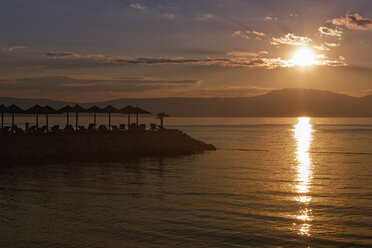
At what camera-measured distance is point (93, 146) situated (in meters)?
39.8

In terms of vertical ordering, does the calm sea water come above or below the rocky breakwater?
below

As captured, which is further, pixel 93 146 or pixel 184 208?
pixel 93 146

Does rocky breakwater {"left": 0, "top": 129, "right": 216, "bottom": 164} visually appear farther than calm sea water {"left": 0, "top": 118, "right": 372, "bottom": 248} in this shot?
Yes

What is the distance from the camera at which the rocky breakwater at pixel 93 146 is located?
1375 inches

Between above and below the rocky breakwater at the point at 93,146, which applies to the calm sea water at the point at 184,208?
below

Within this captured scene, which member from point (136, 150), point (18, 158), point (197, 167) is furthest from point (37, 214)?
point (136, 150)

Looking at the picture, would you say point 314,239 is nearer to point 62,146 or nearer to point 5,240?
point 5,240

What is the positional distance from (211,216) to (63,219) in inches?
223

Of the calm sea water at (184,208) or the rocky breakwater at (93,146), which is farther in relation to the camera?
the rocky breakwater at (93,146)

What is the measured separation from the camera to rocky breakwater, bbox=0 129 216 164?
34.9 metres

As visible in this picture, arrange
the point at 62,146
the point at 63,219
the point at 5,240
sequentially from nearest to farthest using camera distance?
the point at 5,240, the point at 63,219, the point at 62,146

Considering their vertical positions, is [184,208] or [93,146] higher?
[93,146]

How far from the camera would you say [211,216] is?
1555 centimetres

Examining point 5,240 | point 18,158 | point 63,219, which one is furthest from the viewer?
point 18,158
